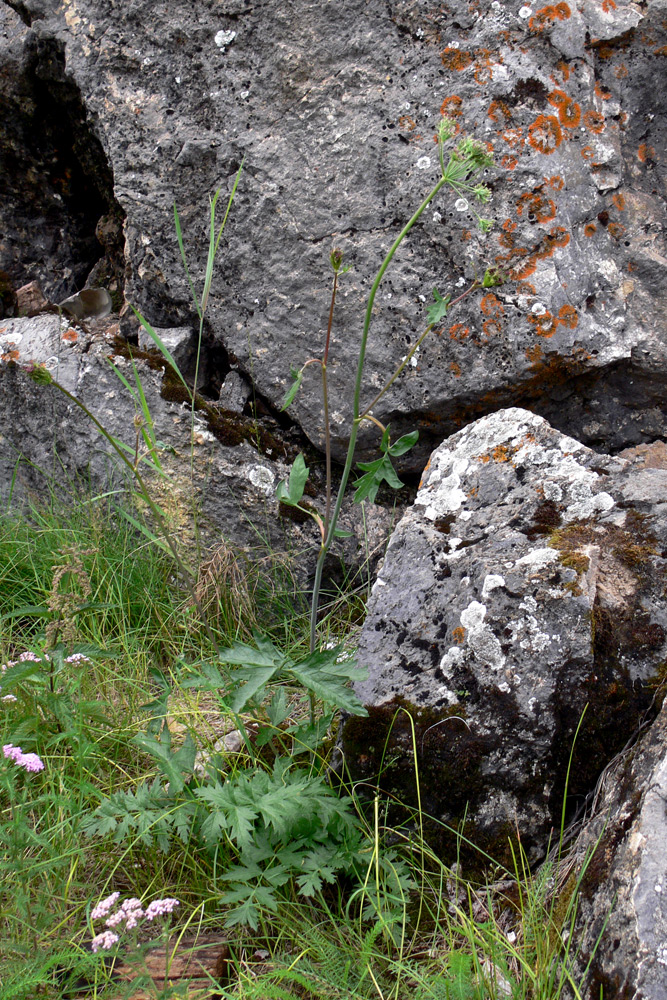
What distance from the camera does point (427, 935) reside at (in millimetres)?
1672

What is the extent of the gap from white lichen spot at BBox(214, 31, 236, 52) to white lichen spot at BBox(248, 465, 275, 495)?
168 centimetres

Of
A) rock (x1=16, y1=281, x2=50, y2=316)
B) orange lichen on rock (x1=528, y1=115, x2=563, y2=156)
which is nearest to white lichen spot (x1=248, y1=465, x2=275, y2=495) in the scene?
rock (x1=16, y1=281, x2=50, y2=316)

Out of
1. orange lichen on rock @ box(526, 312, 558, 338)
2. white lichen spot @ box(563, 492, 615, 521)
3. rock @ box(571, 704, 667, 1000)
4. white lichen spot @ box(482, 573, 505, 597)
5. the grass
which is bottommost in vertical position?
the grass

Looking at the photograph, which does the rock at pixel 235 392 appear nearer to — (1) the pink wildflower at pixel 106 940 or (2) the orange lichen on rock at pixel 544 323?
(2) the orange lichen on rock at pixel 544 323

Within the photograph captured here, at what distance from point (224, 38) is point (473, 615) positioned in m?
2.48

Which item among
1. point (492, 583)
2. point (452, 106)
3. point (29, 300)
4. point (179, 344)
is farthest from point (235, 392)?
point (492, 583)

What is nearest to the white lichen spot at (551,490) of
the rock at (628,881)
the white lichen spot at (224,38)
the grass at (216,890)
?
the rock at (628,881)

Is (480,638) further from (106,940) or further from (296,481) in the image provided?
(106,940)

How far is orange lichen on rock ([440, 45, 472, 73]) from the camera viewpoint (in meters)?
2.60

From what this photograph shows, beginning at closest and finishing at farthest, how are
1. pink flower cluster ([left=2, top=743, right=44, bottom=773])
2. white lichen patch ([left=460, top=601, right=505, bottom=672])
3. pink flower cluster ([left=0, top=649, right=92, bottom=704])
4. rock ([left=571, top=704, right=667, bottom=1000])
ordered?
rock ([left=571, top=704, right=667, bottom=1000]) < pink flower cluster ([left=2, top=743, right=44, bottom=773]) < white lichen patch ([left=460, top=601, right=505, bottom=672]) < pink flower cluster ([left=0, top=649, right=92, bottom=704])

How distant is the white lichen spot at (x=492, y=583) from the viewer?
1.95 meters

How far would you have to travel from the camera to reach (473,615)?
1.94 metres

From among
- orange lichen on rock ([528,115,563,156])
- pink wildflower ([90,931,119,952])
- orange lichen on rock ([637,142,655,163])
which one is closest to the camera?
pink wildflower ([90,931,119,952])

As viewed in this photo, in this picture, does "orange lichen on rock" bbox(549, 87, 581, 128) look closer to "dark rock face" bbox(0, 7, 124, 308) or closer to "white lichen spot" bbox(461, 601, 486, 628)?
"white lichen spot" bbox(461, 601, 486, 628)
